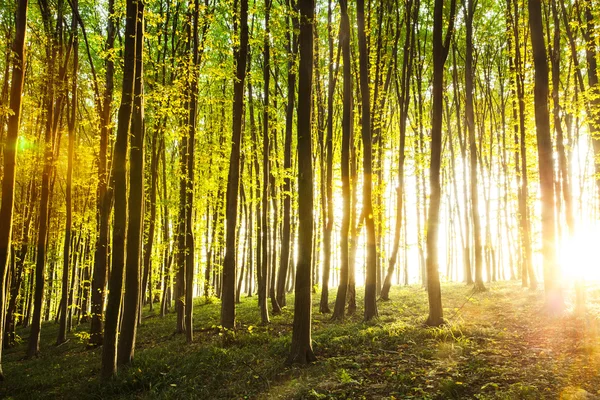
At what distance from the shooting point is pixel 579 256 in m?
11.6

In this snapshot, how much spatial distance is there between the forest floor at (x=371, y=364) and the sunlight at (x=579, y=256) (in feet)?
4.39

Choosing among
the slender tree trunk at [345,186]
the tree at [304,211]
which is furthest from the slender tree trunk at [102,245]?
the slender tree trunk at [345,186]

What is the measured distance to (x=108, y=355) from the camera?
9008 millimetres

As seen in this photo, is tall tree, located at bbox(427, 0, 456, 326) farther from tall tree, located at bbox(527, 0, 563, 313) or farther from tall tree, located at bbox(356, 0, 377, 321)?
tall tree, located at bbox(527, 0, 563, 313)

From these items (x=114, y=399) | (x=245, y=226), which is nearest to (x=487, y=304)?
(x=114, y=399)

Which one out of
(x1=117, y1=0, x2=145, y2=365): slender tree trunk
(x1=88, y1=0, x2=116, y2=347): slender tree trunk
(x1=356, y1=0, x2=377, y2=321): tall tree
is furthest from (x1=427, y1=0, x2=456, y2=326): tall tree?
(x1=88, y1=0, x2=116, y2=347): slender tree trunk

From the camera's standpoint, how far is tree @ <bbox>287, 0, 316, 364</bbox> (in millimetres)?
→ 8312

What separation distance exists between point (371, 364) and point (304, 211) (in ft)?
11.9

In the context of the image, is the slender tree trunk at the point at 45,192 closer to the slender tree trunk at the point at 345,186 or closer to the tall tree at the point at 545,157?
the slender tree trunk at the point at 345,186

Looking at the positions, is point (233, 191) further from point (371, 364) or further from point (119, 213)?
point (371, 364)

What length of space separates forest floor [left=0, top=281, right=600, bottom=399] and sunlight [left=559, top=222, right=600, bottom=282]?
134 centimetres

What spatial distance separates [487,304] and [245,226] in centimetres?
1834

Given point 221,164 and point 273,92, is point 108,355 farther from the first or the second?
point 273,92

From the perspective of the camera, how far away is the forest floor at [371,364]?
20.9ft
